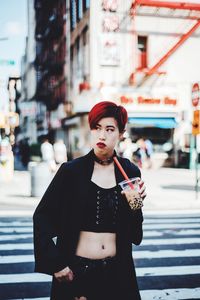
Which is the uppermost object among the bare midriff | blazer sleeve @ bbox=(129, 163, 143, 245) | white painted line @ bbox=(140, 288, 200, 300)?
blazer sleeve @ bbox=(129, 163, 143, 245)

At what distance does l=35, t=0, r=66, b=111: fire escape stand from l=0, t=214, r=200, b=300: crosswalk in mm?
27937

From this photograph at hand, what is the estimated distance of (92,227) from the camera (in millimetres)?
2582

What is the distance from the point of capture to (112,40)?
2700 centimetres

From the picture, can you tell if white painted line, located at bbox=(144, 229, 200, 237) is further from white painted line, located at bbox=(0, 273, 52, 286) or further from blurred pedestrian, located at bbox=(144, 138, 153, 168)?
blurred pedestrian, located at bbox=(144, 138, 153, 168)

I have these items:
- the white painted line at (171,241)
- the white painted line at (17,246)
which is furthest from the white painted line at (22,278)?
the white painted line at (171,241)

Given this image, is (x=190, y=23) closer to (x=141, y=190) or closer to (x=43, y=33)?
(x=43, y=33)

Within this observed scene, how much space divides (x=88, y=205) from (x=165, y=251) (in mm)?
5159

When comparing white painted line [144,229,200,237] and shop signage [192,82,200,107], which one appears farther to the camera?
shop signage [192,82,200,107]


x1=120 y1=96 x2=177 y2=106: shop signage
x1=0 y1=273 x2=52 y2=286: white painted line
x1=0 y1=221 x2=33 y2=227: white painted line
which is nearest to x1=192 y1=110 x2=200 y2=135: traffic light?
x1=0 y1=221 x2=33 y2=227: white painted line

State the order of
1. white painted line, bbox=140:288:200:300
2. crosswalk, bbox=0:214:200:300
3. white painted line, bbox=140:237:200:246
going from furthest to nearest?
1. white painted line, bbox=140:237:200:246
2. crosswalk, bbox=0:214:200:300
3. white painted line, bbox=140:288:200:300

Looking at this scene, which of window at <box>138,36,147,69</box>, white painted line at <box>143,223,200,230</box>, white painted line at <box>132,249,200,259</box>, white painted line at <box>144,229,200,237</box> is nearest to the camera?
white painted line at <box>132,249,200,259</box>

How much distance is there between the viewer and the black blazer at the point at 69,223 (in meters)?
2.55

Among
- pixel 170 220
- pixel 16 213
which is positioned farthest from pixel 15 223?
pixel 170 220

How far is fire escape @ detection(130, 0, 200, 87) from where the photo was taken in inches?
1069
